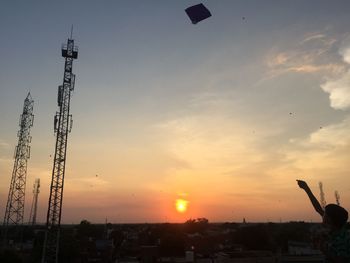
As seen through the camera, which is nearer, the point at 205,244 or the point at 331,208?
the point at 331,208

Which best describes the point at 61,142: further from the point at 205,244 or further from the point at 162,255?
the point at 205,244

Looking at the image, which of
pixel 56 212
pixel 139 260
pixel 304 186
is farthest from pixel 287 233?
pixel 304 186

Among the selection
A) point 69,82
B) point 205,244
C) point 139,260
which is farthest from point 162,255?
point 69,82

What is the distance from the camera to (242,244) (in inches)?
3819

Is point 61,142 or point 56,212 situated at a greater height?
point 61,142

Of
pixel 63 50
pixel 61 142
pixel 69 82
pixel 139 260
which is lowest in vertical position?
pixel 139 260

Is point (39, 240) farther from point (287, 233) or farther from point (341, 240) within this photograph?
point (341, 240)

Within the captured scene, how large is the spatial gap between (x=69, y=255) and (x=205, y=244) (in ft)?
150

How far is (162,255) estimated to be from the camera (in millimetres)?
76562

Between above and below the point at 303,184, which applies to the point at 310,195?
below

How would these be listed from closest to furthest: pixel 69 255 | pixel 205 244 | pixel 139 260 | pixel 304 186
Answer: pixel 304 186 < pixel 139 260 < pixel 69 255 < pixel 205 244

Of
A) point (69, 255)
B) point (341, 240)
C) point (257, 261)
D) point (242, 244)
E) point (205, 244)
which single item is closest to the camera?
point (341, 240)

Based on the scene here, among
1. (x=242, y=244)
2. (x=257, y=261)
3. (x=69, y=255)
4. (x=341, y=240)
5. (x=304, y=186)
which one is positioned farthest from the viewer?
(x=242, y=244)

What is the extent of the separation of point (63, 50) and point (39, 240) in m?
42.6
